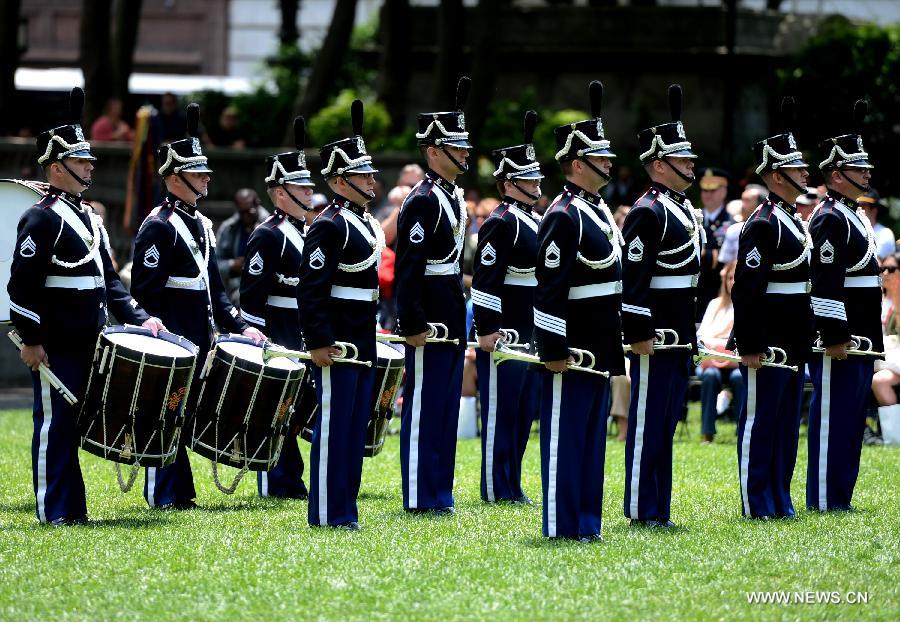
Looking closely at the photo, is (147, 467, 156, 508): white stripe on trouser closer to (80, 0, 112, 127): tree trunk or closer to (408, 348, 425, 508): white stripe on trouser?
(408, 348, 425, 508): white stripe on trouser

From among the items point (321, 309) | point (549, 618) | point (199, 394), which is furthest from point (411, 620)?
point (199, 394)

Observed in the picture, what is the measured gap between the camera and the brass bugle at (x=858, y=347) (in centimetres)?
1025

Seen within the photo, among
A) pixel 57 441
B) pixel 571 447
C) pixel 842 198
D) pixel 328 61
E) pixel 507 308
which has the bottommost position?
pixel 57 441

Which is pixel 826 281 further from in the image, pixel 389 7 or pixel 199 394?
pixel 389 7

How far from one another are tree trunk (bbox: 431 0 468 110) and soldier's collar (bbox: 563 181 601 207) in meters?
15.2

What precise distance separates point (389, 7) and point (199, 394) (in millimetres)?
16829

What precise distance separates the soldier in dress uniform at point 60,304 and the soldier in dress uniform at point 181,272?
A: 457 mm

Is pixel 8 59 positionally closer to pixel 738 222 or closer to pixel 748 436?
pixel 738 222

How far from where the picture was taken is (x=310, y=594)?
24.9ft

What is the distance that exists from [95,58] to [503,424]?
14.6 m

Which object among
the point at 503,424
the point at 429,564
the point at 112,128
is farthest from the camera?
the point at 112,128

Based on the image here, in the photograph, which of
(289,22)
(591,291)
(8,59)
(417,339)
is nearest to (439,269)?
(417,339)

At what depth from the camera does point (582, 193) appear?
8984 millimetres

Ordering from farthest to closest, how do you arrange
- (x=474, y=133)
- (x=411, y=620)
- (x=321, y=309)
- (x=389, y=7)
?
(x=389, y=7) < (x=474, y=133) < (x=321, y=309) < (x=411, y=620)
